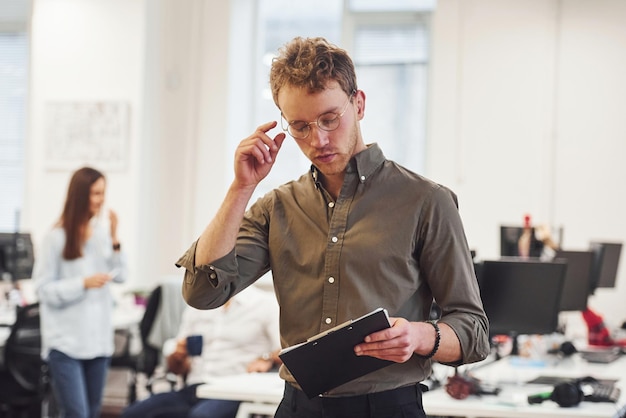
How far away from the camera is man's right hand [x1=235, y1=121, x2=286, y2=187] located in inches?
67.5

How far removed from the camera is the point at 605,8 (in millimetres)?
6566

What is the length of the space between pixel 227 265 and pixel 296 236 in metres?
0.17

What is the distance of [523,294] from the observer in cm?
385

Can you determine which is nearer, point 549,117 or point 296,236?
point 296,236

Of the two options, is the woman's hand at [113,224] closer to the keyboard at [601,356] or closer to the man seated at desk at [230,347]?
the man seated at desk at [230,347]

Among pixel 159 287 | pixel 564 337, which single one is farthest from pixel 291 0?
pixel 564 337

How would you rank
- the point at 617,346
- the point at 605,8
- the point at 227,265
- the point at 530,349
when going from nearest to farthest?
the point at 227,265, the point at 530,349, the point at 617,346, the point at 605,8

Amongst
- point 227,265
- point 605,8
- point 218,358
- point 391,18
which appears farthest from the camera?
point 391,18

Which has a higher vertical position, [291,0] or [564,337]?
[291,0]

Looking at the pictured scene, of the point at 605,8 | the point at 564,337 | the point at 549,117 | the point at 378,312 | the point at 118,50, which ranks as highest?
the point at 605,8

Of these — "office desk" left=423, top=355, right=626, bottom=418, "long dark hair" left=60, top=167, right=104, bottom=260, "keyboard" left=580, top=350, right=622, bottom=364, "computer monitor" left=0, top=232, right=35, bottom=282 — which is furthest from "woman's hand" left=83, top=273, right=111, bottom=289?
"keyboard" left=580, top=350, right=622, bottom=364

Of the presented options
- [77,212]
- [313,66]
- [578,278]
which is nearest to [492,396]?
[578,278]

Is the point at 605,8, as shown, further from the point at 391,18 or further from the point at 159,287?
the point at 159,287

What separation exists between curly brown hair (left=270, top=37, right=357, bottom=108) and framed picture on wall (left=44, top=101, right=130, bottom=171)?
509 centimetres
